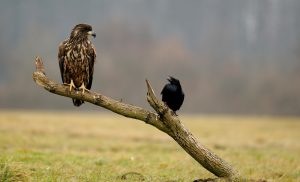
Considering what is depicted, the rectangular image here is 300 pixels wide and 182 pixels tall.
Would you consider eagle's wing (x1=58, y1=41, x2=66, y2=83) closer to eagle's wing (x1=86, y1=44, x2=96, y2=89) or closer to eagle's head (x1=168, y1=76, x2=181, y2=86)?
eagle's wing (x1=86, y1=44, x2=96, y2=89)

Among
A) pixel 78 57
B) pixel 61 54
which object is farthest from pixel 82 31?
pixel 61 54

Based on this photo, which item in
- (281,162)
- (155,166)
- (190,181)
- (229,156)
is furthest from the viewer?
(229,156)

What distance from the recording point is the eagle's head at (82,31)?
1361 centimetres

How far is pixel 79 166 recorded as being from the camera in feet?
50.1

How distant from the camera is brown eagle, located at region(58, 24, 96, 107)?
1372 centimetres

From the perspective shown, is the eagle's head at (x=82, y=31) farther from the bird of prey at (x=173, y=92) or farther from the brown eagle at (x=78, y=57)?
the bird of prey at (x=173, y=92)

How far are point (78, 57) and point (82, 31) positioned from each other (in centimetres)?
74

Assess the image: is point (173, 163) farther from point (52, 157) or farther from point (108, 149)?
point (108, 149)

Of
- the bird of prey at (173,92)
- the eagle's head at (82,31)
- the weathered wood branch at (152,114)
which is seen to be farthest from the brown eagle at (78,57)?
the bird of prey at (173,92)

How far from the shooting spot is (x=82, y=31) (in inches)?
538

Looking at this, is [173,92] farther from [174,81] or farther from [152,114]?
[152,114]

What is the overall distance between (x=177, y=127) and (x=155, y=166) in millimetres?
4864

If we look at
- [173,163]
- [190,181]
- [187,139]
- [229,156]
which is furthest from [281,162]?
[187,139]

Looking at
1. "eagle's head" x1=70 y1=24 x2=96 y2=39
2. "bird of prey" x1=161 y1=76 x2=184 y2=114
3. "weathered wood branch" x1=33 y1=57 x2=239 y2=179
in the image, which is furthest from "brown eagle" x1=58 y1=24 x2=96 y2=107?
"bird of prey" x1=161 y1=76 x2=184 y2=114
